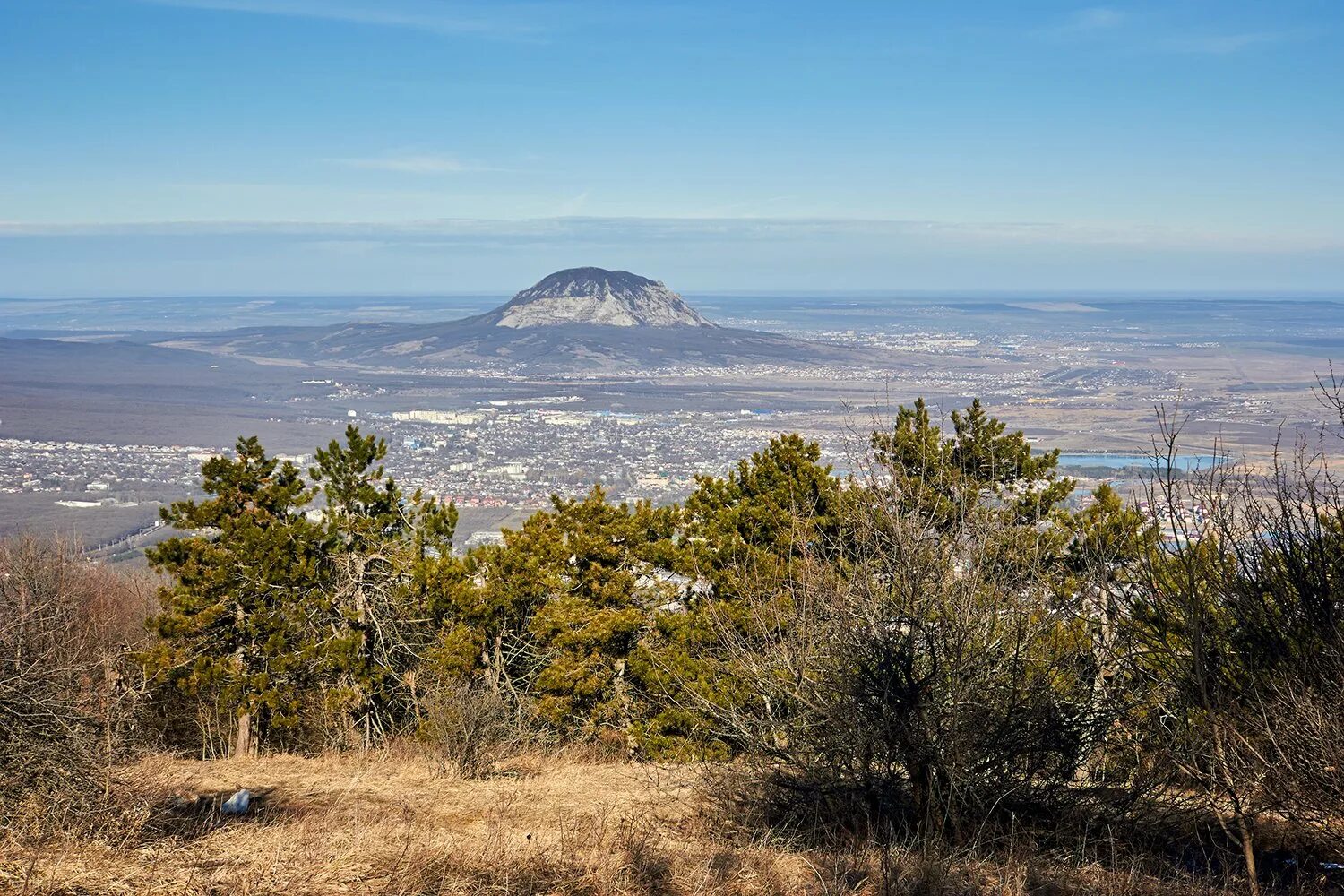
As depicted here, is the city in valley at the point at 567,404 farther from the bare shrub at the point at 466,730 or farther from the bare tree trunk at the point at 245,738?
the bare tree trunk at the point at 245,738

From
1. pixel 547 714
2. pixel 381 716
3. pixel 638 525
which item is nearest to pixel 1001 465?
pixel 638 525

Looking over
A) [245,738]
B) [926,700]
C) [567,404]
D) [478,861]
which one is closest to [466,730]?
[245,738]

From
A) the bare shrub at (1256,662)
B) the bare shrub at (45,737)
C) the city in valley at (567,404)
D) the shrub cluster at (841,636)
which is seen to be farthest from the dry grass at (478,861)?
the city in valley at (567,404)

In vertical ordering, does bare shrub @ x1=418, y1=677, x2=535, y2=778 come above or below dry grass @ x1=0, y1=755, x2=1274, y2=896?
below

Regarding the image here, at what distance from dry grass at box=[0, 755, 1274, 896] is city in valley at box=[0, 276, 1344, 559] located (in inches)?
144

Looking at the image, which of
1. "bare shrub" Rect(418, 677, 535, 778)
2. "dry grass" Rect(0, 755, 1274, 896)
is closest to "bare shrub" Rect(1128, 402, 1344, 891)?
"dry grass" Rect(0, 755, 1274, 896)

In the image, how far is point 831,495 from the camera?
1517cm

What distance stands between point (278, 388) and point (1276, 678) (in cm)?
14620

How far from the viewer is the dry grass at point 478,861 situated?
6637 mm

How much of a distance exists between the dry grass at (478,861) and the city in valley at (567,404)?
365 cm

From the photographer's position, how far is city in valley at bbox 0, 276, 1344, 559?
69062 mm

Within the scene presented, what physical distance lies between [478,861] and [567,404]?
398 feet

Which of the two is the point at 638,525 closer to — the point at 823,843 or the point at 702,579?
the point at 702,579

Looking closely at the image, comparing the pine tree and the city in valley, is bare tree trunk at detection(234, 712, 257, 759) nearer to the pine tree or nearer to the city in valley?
the pine tree
